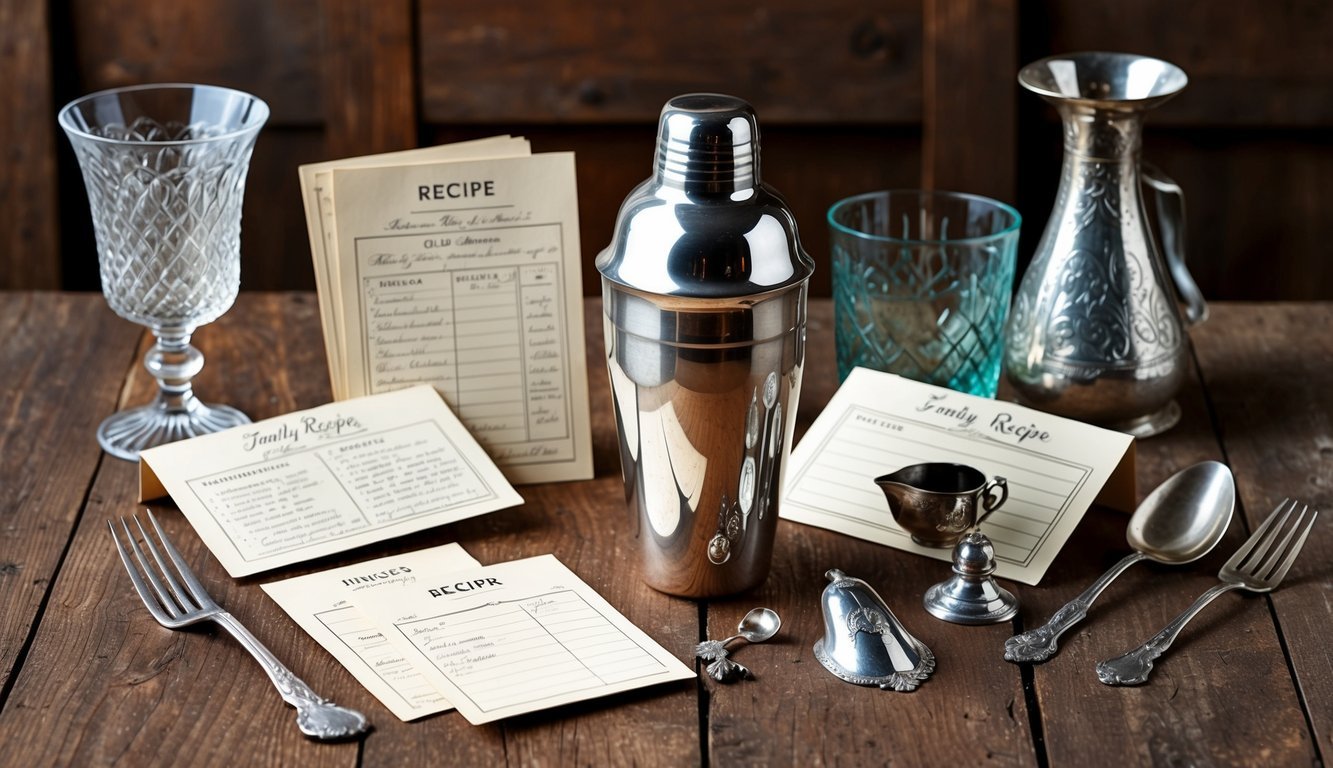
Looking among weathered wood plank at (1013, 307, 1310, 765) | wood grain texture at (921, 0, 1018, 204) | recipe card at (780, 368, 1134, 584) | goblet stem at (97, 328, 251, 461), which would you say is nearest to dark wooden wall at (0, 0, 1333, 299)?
wood grain texture at (921, 0, 1018, 204)

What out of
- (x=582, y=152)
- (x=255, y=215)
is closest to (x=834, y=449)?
(x=582, y=152)

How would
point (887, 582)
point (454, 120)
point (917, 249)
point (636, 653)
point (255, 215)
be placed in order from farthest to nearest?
point (255, 215), point (454, 120), point (917, 249), point (887, 582), point (636, 653)

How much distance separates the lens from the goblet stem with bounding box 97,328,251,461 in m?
1.12

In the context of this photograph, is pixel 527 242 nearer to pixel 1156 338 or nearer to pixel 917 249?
pixel 917 249

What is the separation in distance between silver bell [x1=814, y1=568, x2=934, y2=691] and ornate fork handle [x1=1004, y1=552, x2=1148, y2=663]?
5 centimetres

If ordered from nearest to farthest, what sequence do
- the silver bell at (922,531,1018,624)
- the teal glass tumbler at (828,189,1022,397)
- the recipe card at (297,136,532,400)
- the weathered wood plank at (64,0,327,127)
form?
the silver bell at (922,531,1018,624) → the recipe card at (297,136,532,400) → the teal glass tumbler at (828,189,1022,397) → the weathered wood plank at (64,0,327,127)

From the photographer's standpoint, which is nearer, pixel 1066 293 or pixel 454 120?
pixel 1066 293

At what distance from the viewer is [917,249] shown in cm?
117

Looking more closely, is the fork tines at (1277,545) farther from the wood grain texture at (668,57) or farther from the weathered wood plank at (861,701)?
the wood grain texture at (668,57)

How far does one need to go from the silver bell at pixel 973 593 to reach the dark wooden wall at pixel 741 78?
1.03 metres

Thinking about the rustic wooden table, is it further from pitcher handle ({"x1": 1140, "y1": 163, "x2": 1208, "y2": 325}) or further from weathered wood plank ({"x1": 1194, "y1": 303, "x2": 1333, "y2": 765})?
pitcher handle ({"x1": 1140, "y1": 163, "x2": 1208, "y2": 325})

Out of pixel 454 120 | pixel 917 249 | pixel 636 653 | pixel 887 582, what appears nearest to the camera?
pixel 636 653

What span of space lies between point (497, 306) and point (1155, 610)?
0.52m

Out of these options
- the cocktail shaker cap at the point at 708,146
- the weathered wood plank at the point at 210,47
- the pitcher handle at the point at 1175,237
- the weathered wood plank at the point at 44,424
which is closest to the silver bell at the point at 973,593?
the cocktail shaker cap at the point at 708,146
